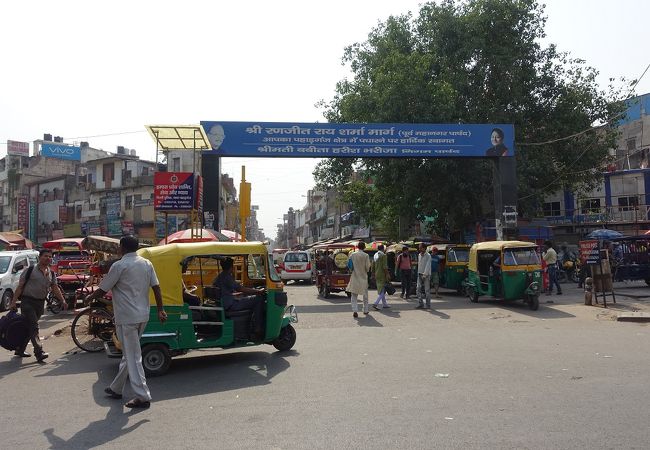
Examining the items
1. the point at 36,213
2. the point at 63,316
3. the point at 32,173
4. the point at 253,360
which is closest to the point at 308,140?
the point at 63,316

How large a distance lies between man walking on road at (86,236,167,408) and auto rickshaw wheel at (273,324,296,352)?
315 cm

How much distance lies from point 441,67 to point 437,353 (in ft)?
70.0

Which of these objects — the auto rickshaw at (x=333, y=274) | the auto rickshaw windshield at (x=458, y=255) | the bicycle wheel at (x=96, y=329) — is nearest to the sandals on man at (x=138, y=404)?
the bicycle wheel at (x=96, y=329)

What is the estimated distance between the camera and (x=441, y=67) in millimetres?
26844

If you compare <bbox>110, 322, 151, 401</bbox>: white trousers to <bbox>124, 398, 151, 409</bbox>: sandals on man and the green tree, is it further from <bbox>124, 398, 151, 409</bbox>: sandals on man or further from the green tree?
the green tree

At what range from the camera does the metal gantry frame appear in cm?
1556

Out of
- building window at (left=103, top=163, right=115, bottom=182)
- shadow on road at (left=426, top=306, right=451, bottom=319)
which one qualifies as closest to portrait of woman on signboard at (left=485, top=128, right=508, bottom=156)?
shadow on road at (left=426, top=306, right=451, bottom=319)

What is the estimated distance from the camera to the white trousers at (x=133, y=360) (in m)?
5.82

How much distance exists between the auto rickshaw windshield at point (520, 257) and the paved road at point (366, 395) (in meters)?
4.20

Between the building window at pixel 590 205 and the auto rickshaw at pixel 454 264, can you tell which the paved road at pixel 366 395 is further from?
Answer: the building window at pixel 590 205

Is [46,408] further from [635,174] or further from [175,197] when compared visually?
[635,174]

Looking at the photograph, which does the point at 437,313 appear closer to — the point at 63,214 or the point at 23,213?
the point at 63,214

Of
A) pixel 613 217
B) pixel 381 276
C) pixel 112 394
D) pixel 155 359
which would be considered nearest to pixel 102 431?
pixel 112 394

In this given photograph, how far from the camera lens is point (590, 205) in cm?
4097
